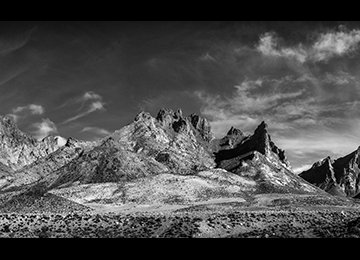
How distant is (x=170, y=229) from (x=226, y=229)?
5562mm

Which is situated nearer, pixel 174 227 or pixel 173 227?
pixel 174 227

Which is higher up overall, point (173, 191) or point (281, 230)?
point (173, 191)

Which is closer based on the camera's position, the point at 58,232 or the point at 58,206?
the point at 58,232

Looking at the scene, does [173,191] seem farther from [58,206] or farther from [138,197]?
[58,206]

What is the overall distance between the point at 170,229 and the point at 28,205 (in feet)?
148

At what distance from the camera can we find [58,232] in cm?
3572

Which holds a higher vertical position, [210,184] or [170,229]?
[210,184]
